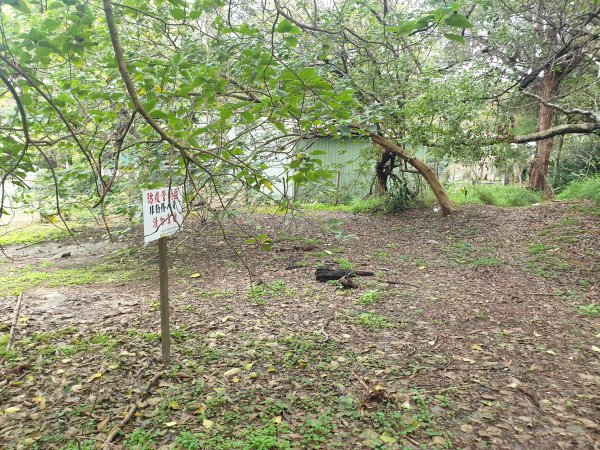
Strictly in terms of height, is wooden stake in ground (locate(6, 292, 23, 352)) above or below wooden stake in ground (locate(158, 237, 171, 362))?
below

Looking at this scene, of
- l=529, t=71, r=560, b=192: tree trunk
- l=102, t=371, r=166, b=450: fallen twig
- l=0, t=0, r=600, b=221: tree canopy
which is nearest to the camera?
l=102, t=371, r=166, b=450: fallen twig

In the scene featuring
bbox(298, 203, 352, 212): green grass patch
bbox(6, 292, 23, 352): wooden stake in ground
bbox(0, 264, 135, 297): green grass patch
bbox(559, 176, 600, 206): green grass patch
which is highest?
bbox(559, 176, 600, 206): green grass patch

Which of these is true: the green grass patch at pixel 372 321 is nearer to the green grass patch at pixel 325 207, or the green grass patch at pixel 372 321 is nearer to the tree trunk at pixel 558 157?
the green grass patch at pixel 325 207

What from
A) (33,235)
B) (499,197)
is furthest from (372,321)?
(33,235)

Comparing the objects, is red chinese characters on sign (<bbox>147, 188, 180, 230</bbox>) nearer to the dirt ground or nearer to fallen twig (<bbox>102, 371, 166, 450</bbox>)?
the dirt ground

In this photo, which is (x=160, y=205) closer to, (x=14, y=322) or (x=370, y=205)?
(x=14, y=322)

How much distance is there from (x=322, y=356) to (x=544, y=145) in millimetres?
9316

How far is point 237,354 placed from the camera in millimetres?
3434

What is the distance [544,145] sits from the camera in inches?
399

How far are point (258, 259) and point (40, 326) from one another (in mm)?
3101

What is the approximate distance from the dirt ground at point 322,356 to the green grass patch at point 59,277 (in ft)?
0.35

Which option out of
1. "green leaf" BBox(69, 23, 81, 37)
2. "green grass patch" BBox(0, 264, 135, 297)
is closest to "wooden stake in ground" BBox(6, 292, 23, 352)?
"green grass patch" BBox(0, 264, 135, 297)

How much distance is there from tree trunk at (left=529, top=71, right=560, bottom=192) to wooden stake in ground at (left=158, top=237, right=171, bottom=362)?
9060mm

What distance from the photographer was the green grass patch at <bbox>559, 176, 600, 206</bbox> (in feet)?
24.0
